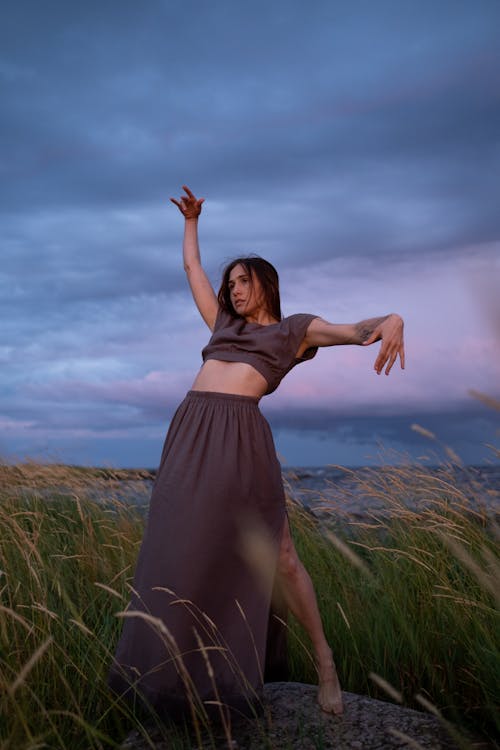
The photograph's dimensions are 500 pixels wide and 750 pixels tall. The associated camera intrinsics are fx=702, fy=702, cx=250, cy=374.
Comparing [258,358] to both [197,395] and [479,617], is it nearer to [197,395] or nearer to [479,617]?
[197,395]

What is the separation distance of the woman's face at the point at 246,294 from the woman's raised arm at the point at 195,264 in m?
0.33

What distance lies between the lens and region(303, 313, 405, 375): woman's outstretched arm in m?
2.89

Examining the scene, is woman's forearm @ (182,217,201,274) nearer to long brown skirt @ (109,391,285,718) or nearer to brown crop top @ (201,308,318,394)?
brown crop top @ (201,308,318,394)

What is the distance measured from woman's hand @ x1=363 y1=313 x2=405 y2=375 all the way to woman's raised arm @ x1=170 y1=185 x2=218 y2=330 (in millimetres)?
1217

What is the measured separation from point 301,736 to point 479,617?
1.30m

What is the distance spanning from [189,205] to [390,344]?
1.89 m

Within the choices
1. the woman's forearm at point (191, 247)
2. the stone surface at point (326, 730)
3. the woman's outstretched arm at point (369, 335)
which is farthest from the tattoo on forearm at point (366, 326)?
the stone surface at point (326, 730)

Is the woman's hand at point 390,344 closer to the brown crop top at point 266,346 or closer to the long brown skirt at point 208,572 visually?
the brown crop top at point 266,346

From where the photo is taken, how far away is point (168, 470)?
3098 mm

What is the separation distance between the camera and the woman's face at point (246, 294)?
3.56 metres

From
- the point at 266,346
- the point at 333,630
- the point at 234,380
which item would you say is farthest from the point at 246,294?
the point at 333,630

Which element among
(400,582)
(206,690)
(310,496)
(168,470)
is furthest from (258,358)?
(310,496)

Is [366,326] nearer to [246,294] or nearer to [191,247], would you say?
[246,294]

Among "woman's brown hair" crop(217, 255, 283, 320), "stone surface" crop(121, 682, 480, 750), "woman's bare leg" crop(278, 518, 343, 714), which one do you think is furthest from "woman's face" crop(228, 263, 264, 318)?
"stone surface" crop(121, 682, 480, 750)
